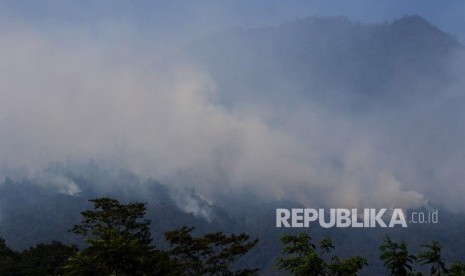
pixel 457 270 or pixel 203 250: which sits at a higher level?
pixel 203 250

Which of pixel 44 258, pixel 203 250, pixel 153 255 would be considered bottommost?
pixel 153 255

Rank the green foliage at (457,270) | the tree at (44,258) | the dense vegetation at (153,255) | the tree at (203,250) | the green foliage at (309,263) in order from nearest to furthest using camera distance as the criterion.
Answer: the dense vegetation at (153,255)
the green foliage at (309,263)
the green foliage at (457,270)
the tree at (203,250)
the tree at (44,258)

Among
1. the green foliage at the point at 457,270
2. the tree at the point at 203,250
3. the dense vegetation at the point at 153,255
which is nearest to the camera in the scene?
the dense vegetation at the point at 153,255

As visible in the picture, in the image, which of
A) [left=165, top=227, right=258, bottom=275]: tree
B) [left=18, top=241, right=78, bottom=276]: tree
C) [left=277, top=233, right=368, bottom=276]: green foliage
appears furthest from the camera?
[left=18, top=241, right=78, bottom=276]: tree

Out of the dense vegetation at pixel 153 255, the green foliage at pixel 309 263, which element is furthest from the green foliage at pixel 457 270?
the green foliage at pixel 309 263

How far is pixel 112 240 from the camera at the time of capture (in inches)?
1580

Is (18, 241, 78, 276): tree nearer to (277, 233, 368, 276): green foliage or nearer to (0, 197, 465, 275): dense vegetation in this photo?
(0, 197, 465, 275): dense vegetation

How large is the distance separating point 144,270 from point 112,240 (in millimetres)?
6238

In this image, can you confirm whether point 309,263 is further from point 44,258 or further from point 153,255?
point 44,258

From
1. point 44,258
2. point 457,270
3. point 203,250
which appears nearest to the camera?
point 457,270

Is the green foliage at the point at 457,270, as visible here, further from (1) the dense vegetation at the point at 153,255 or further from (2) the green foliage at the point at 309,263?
(2) the green foliage at the point at 309,263

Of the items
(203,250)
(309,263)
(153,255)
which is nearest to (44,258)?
(203,250)

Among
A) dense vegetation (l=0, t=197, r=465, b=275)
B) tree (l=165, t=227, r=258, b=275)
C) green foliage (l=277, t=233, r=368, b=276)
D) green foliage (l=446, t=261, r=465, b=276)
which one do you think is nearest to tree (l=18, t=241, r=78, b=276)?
dense vegetation (l=0, t=197, r=465, b=275)

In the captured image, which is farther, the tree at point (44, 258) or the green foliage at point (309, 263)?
the tree at point (44, 258)
